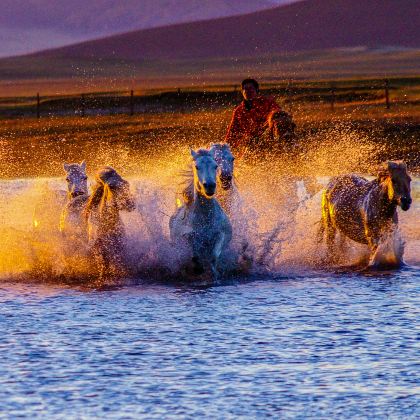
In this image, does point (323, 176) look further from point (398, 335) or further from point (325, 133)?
point (398, 335)

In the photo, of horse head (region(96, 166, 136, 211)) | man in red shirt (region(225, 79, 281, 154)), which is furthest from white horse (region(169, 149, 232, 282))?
man in red shirt (region(225, 79, 281, 154))

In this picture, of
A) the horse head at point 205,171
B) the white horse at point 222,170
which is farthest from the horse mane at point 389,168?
the horse head at point 205,171

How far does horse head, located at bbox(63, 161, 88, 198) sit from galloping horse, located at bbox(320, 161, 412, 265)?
2837mm

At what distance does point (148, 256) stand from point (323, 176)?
11.9 m

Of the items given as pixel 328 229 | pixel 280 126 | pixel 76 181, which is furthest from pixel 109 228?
pixel 328 229

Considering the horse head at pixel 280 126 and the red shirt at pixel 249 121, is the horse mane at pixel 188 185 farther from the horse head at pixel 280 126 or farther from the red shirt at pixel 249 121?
the red shirt at pixel 249 121

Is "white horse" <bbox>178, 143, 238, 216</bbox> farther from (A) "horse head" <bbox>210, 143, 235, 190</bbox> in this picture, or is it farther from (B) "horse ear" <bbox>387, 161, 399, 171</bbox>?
(B) "horse ear" <bbox>387, 161, 399, 171</bbox>

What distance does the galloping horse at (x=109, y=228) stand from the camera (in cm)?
1359

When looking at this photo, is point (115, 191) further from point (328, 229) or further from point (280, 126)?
point (328, 229)

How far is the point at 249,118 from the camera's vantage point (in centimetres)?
1527

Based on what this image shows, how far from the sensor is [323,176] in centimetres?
2522

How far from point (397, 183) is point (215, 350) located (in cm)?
457

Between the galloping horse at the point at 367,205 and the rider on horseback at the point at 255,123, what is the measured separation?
2.84 ft

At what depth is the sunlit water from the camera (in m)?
8.28
